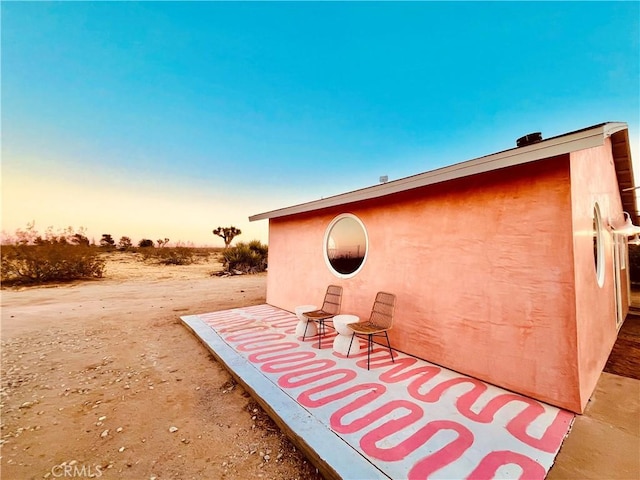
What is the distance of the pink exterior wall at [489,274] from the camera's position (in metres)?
2.63

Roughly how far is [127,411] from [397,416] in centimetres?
300

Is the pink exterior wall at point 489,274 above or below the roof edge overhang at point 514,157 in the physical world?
below

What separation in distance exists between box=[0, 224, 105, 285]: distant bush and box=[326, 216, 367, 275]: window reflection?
16.0 m

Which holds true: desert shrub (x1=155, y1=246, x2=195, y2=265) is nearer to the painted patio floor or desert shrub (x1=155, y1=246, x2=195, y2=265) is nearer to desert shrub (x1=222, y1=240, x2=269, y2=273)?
desert shrub (x1=222, y1=240, x2=269, y2=273)

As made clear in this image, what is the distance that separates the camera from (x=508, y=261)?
9.85ft

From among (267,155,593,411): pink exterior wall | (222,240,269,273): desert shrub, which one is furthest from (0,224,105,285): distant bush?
(267,155,593,411): pink exterior wall

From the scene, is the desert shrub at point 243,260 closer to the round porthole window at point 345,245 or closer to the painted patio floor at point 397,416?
the round porthole window at point 345,245

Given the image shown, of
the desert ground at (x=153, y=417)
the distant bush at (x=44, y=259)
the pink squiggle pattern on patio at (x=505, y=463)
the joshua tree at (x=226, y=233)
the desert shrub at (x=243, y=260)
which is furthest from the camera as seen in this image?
the joshua tree at (x=226, y=233)

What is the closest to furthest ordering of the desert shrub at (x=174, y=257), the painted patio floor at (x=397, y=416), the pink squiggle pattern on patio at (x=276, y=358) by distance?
the painted patio floor at (x=397, y=416) → the pink squiggle pattern on patio at (x=276, y=358) → the desert shrub at (x=174, y=257)

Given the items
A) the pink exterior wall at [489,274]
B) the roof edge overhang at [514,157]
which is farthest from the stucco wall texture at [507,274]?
the roof edge overhang at [514,157]

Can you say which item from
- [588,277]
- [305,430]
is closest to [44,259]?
[305,430]

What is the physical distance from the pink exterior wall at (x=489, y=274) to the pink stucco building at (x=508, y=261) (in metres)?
0.01

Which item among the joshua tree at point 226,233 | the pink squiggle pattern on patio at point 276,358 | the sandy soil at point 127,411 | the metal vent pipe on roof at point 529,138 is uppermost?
the joshua tree at point 226,233

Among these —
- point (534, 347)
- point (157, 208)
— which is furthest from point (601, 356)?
point (157, 208)
